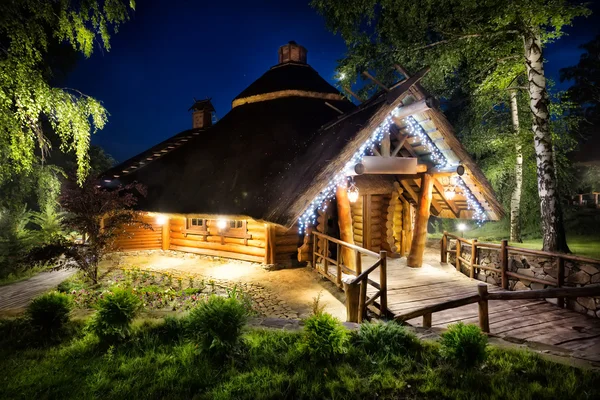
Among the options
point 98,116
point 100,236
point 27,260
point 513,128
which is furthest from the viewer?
point 513,128

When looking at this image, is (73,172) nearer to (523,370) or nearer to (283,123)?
(283,123)

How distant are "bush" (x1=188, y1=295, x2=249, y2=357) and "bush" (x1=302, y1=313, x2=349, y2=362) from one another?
1135 millimetres

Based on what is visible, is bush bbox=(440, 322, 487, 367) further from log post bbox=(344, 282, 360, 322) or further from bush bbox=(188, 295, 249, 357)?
bush bbox=(188, 295, 249, 357)

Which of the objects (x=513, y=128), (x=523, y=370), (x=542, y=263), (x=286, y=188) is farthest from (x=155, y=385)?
(x=513, y=128)

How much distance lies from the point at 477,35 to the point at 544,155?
14.2ft

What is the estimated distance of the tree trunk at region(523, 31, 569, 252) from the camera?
8.67m

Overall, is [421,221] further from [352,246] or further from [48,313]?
[48,313]

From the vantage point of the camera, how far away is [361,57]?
1219 cm

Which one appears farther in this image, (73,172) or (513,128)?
(513,128)

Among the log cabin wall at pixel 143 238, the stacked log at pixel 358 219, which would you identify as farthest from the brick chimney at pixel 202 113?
the stacked log at pixel 358 219

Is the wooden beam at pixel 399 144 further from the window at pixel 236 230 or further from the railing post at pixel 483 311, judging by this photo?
the window at pixel 236 230

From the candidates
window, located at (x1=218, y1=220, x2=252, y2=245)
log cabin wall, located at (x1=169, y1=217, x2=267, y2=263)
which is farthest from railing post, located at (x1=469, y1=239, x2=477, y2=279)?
window, located at (x1=218, y1=220, x2=252, y2=245)

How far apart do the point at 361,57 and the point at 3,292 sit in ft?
48.2

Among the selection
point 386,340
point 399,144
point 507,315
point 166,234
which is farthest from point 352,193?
point 166,234
